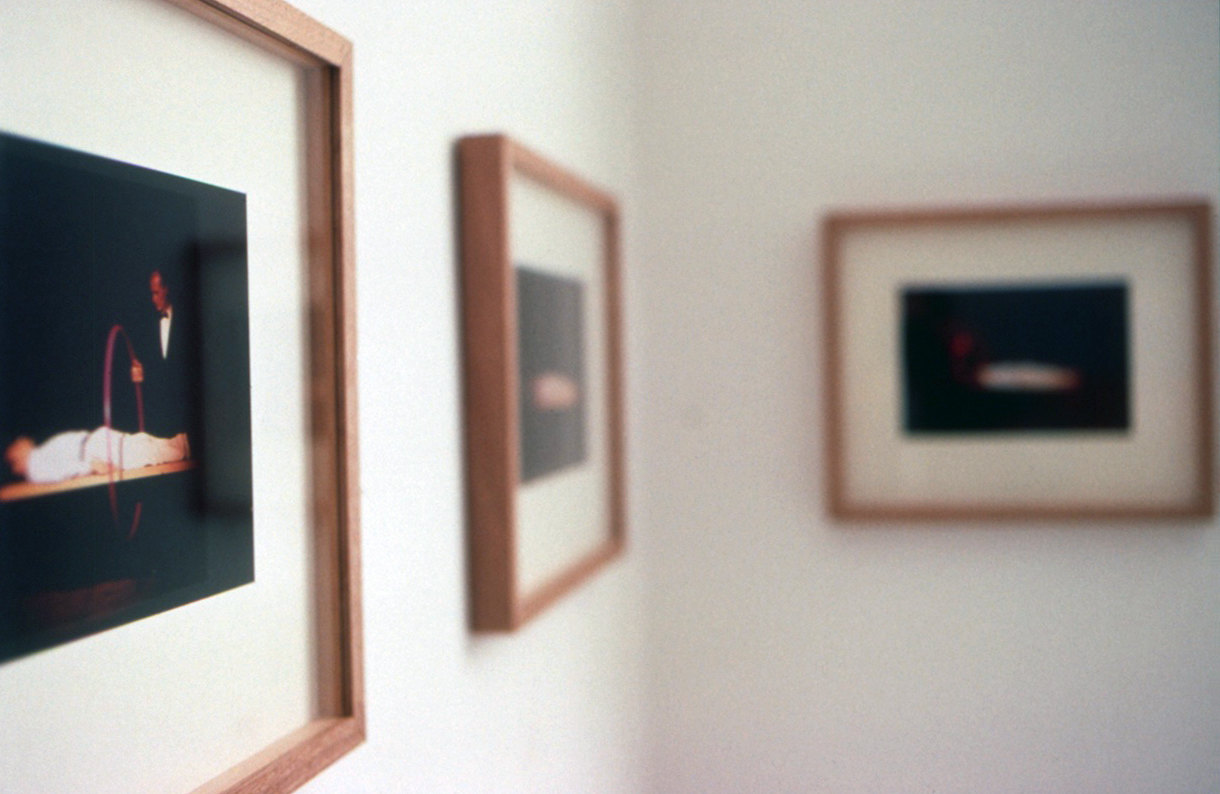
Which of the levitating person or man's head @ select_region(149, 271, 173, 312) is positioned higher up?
man's head @ select_region(149, 271, 173, 312)

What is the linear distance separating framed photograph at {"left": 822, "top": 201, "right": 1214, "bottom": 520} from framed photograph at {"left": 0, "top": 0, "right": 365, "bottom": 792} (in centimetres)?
65

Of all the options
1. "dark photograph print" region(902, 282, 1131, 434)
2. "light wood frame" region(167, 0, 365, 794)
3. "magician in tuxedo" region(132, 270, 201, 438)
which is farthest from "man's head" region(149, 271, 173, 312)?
"dark photograph print" region(902, 282, 1131, 434)

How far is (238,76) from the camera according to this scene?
422 mm

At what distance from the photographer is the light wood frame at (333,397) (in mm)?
473

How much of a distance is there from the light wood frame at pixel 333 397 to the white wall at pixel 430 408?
2 centimetres

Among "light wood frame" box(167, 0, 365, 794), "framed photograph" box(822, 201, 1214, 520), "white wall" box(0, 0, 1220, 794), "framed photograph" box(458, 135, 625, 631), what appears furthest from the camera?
"framed photograph" box(822, 201, 1214, 520)

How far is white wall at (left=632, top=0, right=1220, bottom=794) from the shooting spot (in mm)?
926

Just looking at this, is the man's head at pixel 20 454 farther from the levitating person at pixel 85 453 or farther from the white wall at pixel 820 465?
the white wall at pixel 820 465

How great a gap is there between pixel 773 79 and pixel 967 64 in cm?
17

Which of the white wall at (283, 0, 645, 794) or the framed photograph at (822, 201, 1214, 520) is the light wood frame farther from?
the framed photograph at (822, 201, 1214, 520)

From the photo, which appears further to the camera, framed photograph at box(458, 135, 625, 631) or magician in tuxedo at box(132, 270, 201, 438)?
framed photograph at box(458, 135, 625, 631)

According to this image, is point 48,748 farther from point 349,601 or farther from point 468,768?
point 468,768

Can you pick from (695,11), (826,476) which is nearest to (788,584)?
(826,476)

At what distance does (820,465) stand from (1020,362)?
0.20 m
